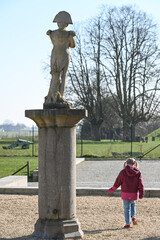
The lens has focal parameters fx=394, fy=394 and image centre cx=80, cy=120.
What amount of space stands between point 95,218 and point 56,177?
197 centimetres

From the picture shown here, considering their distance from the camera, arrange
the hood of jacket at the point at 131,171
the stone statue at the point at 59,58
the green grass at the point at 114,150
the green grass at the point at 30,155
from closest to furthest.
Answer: the stone statue at the point at 59,58, the hood of jacket at the point at 131,171, the green grass at the point at 30,155, the green grass at the point at 114,150

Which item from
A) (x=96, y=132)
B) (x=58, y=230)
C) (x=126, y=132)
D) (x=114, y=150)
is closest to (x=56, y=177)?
(x=58, y=230)

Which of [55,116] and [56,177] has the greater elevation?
[55,116]

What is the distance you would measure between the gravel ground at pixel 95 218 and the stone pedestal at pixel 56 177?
0.39 metres

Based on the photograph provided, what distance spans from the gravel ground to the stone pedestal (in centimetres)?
39

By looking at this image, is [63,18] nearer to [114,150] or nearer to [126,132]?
[114,150]

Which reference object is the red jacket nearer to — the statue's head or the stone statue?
the stone statue

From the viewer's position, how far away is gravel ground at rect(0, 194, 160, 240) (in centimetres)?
654

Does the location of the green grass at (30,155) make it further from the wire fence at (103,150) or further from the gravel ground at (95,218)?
the gravel ground at (95,218)

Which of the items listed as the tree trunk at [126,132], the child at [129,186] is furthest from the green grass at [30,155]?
the child at [129,186]

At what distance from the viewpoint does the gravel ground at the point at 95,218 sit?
257 inches

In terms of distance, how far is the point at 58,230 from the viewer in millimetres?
6168

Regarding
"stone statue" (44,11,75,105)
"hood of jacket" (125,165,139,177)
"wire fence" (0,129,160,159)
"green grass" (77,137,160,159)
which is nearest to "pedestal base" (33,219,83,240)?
"hood of jacket" (125,165,139,177)

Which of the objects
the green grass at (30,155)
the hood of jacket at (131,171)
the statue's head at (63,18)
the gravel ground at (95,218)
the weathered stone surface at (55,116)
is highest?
the statue's head at (63,18)
